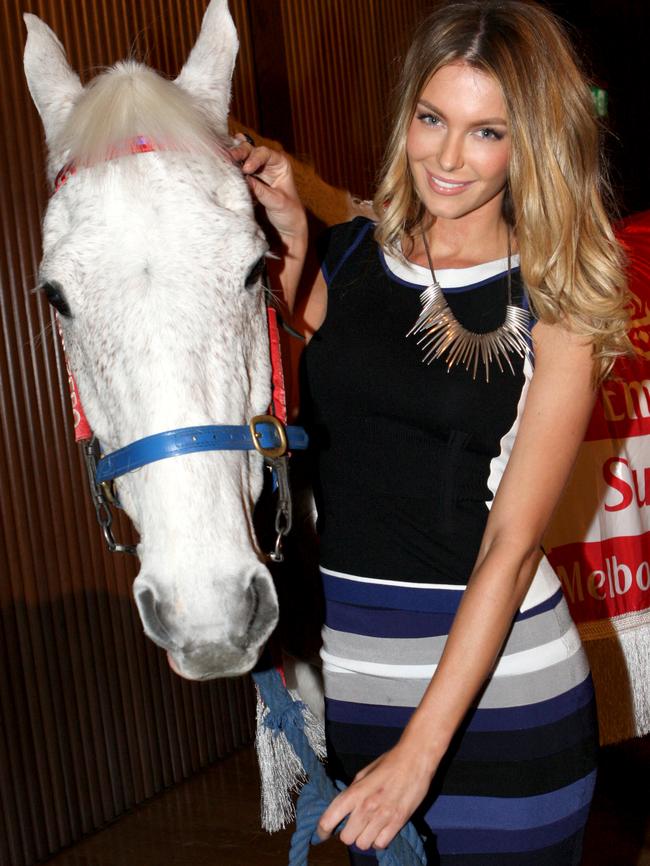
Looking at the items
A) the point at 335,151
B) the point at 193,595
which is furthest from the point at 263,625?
the point at 335,151

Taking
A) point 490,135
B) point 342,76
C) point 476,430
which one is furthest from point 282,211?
point 342,76

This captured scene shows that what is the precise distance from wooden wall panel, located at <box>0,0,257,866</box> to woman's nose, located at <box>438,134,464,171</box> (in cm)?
139

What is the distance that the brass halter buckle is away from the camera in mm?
908

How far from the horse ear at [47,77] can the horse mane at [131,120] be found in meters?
0.10

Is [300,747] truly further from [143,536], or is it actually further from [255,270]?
[255,270]

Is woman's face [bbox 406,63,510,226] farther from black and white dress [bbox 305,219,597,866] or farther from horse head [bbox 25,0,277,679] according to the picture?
horse head [bbox 25,0,277,679]

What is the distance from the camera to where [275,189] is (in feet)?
3.67

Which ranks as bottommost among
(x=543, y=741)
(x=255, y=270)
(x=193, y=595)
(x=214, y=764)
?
(x=214, y=764)

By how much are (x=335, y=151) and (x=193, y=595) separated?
2.85m

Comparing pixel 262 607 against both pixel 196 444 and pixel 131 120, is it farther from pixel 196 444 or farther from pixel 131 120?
pixel 131 120

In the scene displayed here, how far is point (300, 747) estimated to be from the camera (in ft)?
3.09

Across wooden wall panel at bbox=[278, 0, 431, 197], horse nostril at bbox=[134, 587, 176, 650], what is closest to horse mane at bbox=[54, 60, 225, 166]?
horse nostril at bbox=[134, 587, 176, 650]

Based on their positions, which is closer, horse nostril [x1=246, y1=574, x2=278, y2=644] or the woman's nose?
horse nostril [x1=246, y1=574, x2=278, y2=644]

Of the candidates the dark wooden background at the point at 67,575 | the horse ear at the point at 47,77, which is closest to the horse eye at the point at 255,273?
the horse ear at the point at 47,77
